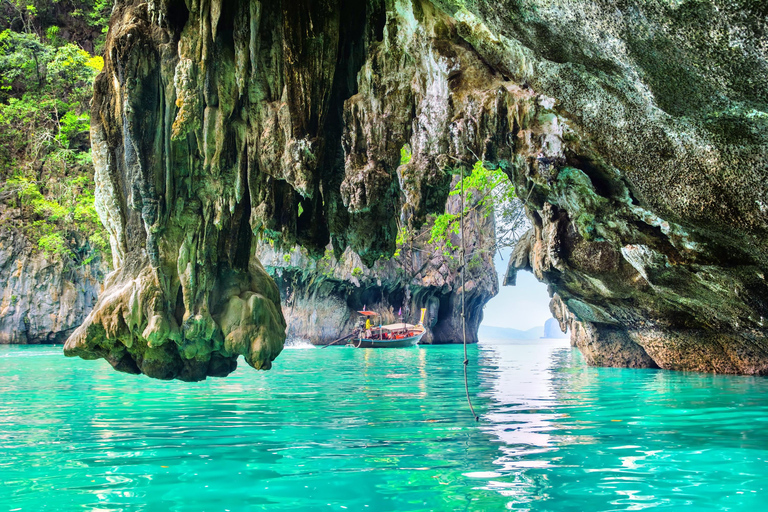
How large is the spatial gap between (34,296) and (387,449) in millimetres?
29711

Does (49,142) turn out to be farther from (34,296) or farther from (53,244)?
(34,296)

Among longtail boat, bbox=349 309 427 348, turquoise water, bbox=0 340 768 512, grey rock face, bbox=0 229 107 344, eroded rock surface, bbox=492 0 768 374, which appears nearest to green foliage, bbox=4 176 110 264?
grey rock face, bbox=0 229 107 344

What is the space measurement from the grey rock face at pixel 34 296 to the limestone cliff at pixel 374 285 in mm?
9842

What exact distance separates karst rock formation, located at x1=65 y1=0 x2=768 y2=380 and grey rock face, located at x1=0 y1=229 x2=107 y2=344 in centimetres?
2162

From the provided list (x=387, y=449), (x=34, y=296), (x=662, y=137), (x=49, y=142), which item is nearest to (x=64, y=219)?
(x=49, y=142)

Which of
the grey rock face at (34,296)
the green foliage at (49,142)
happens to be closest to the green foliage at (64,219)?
the green foliage at (49,142)

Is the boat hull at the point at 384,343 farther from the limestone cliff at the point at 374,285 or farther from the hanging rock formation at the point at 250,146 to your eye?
the hanging rock formation at the point at 250,146

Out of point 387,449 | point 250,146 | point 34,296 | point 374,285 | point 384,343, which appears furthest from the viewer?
point 374,285

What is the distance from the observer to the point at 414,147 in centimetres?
835

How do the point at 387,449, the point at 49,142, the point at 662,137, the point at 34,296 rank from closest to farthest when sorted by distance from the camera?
the point at 387,449 < the point at 662,137 < the point at 49,142 < the point at 34,296

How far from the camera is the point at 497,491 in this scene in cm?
415

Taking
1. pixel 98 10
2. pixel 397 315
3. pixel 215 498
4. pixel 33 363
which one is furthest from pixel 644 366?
pixel 98 10

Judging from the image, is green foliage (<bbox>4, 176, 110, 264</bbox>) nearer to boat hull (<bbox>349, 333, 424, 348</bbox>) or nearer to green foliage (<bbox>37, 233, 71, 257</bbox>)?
green foliage (<bbox>37, 233, 71, 257</bbox>)

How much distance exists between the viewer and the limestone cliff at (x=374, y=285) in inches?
1324
